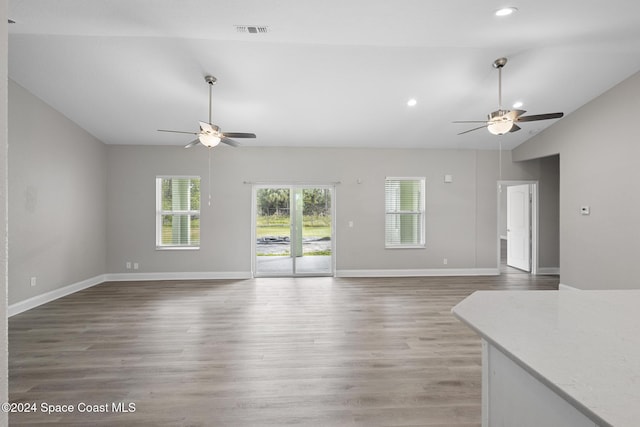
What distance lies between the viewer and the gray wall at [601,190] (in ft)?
14.4

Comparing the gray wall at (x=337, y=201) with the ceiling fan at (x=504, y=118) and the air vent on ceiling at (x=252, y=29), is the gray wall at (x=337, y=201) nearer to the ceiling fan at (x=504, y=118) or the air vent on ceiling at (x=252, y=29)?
the ceiling fan at (x=504, y=118)

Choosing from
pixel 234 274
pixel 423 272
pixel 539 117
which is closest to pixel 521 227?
pixel 423 272

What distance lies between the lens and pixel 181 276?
638 centimetres

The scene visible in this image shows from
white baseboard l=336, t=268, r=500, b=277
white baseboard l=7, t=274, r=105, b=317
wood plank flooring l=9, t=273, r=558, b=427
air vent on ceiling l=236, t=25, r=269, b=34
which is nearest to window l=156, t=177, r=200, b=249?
white baseboard l=7, t=274, r=105, b=317

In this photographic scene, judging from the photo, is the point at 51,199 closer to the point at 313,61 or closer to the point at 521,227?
the point at 313,61

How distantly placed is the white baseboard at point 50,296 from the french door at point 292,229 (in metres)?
2.94

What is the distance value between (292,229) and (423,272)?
2.88m

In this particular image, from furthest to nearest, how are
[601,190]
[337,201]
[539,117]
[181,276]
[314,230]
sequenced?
1. [314,230]
2. [337,201]
3. [181,276]
4. [601,190]
5. [539,117]

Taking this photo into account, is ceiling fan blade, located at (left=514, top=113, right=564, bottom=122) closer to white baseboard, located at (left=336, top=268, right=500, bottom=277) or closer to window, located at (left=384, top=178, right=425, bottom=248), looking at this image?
window, located at (left=384, top=178, right=425, bottom=248)

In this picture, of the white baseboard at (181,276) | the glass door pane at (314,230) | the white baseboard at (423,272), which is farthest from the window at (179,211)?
the white baseboard at (423,272)

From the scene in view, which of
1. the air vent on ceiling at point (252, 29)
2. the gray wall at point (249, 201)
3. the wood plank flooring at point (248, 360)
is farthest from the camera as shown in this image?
the gray wall at point (249, 201)

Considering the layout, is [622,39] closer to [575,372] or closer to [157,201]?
[575,372]

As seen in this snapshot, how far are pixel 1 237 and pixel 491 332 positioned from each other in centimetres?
140

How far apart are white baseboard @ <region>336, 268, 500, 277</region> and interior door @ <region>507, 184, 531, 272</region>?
3.22 ft
